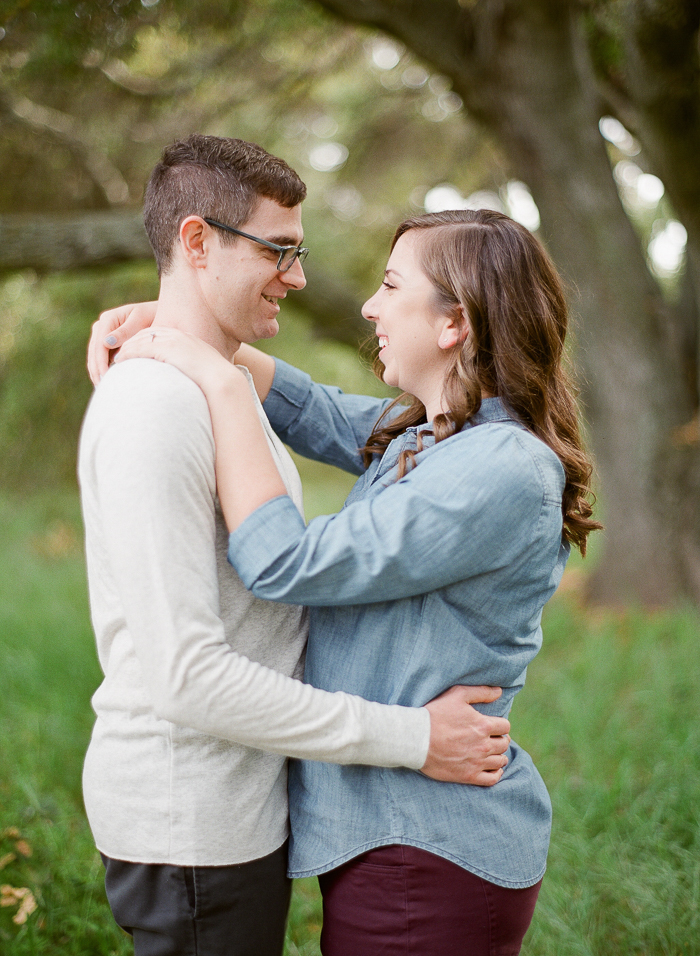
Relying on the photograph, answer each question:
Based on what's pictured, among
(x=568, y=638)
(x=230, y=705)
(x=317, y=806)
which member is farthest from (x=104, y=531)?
(x=568, y=638)

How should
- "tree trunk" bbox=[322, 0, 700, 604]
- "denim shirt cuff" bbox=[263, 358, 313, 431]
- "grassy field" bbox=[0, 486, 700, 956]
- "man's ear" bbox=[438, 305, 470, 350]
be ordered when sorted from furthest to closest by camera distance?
"tree trunk" bbox=[322, 0, 700, 604] < "grassy field" bbox=[0, 486, 700, 956] < "denim shirt cuff" bbox=[263, 358, 313, 431] < "man's ear" bbox=[438, 305, 470, 350]

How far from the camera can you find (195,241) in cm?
157

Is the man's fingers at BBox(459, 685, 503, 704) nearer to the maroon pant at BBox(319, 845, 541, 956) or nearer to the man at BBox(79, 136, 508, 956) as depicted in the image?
the man at BBox(79, 136, 508, 956)

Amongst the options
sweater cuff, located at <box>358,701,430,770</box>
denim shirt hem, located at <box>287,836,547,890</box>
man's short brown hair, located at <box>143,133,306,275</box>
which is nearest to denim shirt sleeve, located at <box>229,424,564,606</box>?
sweater cuff, located at <box>358,701,430,770</box>

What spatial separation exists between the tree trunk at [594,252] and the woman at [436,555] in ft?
10.1

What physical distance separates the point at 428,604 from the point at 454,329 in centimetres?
53

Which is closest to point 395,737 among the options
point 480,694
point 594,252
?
point 480,694

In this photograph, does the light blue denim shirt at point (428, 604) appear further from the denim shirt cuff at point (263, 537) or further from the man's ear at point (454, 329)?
the man's ear at point (454, 329)

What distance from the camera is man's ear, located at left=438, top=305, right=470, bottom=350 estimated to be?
1576 millimetres

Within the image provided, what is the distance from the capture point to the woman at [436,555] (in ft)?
4.35

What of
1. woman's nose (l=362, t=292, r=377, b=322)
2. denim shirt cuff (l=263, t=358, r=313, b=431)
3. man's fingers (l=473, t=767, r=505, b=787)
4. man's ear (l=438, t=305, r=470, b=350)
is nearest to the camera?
man's fingers (l=473, t=767, r=505, b=787)

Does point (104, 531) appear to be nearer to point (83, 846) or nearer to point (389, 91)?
point (83, 846)

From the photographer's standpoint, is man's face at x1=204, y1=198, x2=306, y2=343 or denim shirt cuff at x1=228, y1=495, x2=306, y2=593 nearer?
denim shirt cuff at x1=228, y1=495, x2=306, y2=593

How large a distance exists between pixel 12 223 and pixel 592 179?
119 inches
